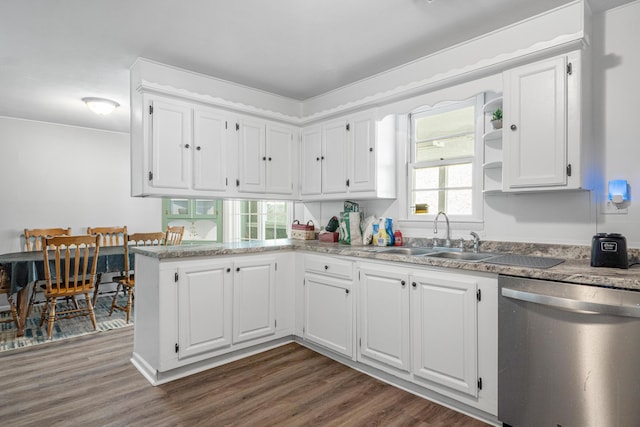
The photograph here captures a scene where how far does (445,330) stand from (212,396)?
5.13 ft

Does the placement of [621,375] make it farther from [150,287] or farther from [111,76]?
[111,76]

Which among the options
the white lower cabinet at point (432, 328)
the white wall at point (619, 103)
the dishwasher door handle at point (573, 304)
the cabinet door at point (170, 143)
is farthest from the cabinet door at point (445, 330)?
the cabinet door at point (170, 143)

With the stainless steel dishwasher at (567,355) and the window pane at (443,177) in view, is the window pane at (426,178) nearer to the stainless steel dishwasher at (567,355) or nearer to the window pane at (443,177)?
the window pane at (443,177)

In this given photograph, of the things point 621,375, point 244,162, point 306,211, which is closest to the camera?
point 621,375

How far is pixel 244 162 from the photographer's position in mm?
3404

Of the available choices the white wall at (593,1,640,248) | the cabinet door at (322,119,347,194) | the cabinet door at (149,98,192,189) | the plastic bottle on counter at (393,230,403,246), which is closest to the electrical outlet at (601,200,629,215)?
the white wall at (593,1,640,248)

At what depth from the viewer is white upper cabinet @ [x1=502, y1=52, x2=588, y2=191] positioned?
6.68 ft

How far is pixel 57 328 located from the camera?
12.2ft

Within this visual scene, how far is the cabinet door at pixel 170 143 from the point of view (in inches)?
113

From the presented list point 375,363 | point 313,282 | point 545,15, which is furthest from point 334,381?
point 545,15

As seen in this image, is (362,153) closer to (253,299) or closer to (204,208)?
(253,299)

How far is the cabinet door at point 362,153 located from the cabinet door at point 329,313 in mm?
906

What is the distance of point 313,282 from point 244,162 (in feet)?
4.33

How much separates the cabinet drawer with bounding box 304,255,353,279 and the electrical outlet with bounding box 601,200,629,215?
1656 mm
